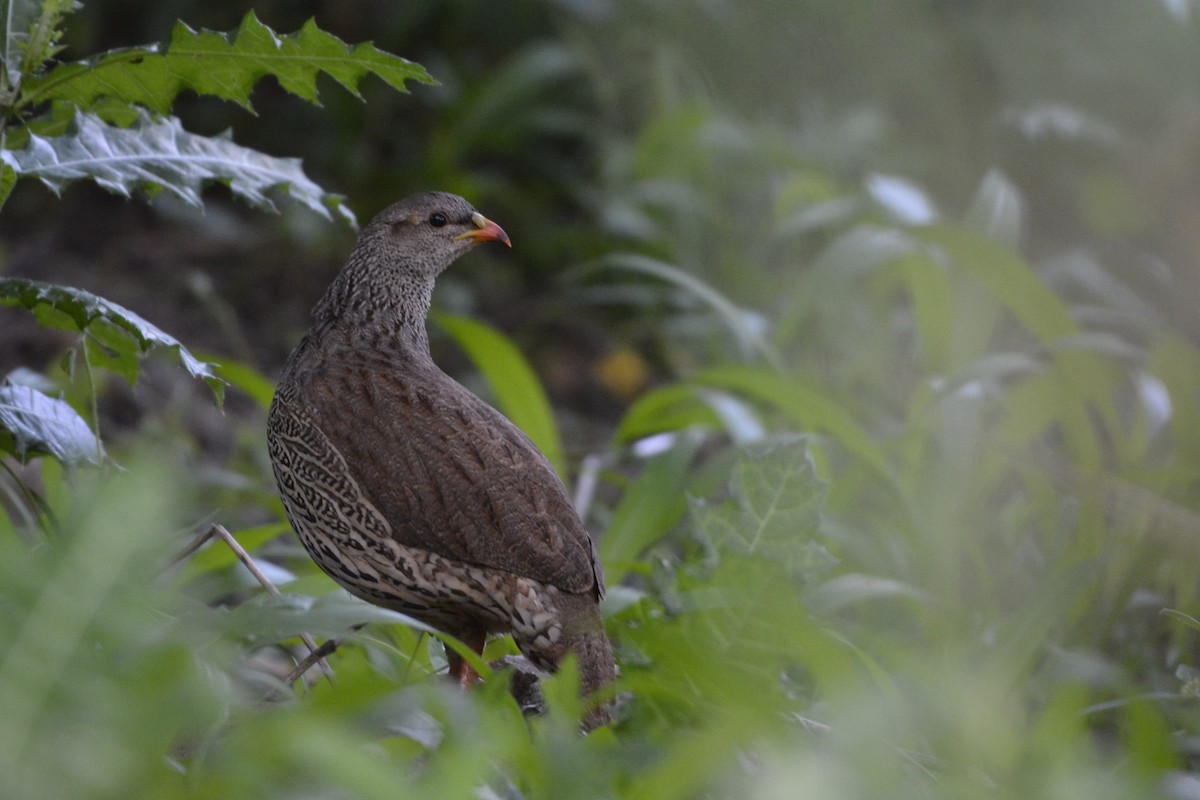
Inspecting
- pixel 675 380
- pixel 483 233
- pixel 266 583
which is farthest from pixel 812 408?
pixel 675 380

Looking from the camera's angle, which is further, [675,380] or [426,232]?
[675,380]

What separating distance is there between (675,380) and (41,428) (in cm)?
459

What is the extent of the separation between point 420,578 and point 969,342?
2.61 m

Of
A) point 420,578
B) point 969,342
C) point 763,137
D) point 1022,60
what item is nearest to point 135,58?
point 420,578

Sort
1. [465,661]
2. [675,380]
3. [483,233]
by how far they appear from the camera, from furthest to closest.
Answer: [675,380], [483,233], [465,661]

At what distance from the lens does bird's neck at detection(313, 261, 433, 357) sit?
3.58m

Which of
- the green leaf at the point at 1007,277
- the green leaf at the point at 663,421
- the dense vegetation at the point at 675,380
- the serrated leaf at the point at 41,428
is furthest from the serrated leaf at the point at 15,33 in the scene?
the green leaf at the point at 1007,277

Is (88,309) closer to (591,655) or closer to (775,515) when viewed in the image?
(591,655)

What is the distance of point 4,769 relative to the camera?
1.46 meters

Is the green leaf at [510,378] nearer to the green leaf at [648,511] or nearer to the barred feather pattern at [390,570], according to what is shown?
the green leaf at [648,511]

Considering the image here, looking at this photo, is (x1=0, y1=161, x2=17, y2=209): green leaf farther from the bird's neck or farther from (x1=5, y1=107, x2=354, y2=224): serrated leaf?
the bird's neck

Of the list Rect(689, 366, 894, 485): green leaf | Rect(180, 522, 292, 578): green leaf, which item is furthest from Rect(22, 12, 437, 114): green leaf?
Rect(689, 366, 894, 485): green leaf

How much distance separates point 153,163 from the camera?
293 cm

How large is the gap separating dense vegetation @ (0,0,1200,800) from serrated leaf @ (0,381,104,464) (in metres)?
0.01
